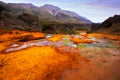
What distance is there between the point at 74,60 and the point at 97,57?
8.62 ft

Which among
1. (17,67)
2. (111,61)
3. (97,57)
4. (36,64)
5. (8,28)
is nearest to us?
(17,67)

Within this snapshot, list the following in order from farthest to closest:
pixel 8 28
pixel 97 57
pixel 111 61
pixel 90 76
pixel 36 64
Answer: pixel 8 28
pixel 97 57
pixel 111 61
pixel 36 64
pixel 90 76

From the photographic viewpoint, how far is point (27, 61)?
1334 centimetres

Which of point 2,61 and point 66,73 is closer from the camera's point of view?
point 66,73

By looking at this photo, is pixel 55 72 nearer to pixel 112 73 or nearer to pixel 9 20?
pixel 112 73

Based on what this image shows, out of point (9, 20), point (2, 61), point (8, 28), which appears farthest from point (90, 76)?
point (9, 20)

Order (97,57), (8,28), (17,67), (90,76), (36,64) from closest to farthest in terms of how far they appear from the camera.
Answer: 1. (90,76)
2. (17,67)
3. (36,64)
4. (97,57)
5. (8,28)

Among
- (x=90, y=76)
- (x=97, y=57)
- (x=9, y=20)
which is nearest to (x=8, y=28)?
(x=9, y=20)

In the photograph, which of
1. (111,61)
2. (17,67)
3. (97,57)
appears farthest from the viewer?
(97,57)

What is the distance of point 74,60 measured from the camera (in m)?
14.1

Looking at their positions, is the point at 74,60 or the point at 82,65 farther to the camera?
the point at 74,60

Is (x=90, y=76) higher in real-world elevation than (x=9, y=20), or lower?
lower

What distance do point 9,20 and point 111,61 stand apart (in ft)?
93.9

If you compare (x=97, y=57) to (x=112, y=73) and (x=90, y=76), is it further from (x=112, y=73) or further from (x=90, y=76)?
(x=90, y=76)
